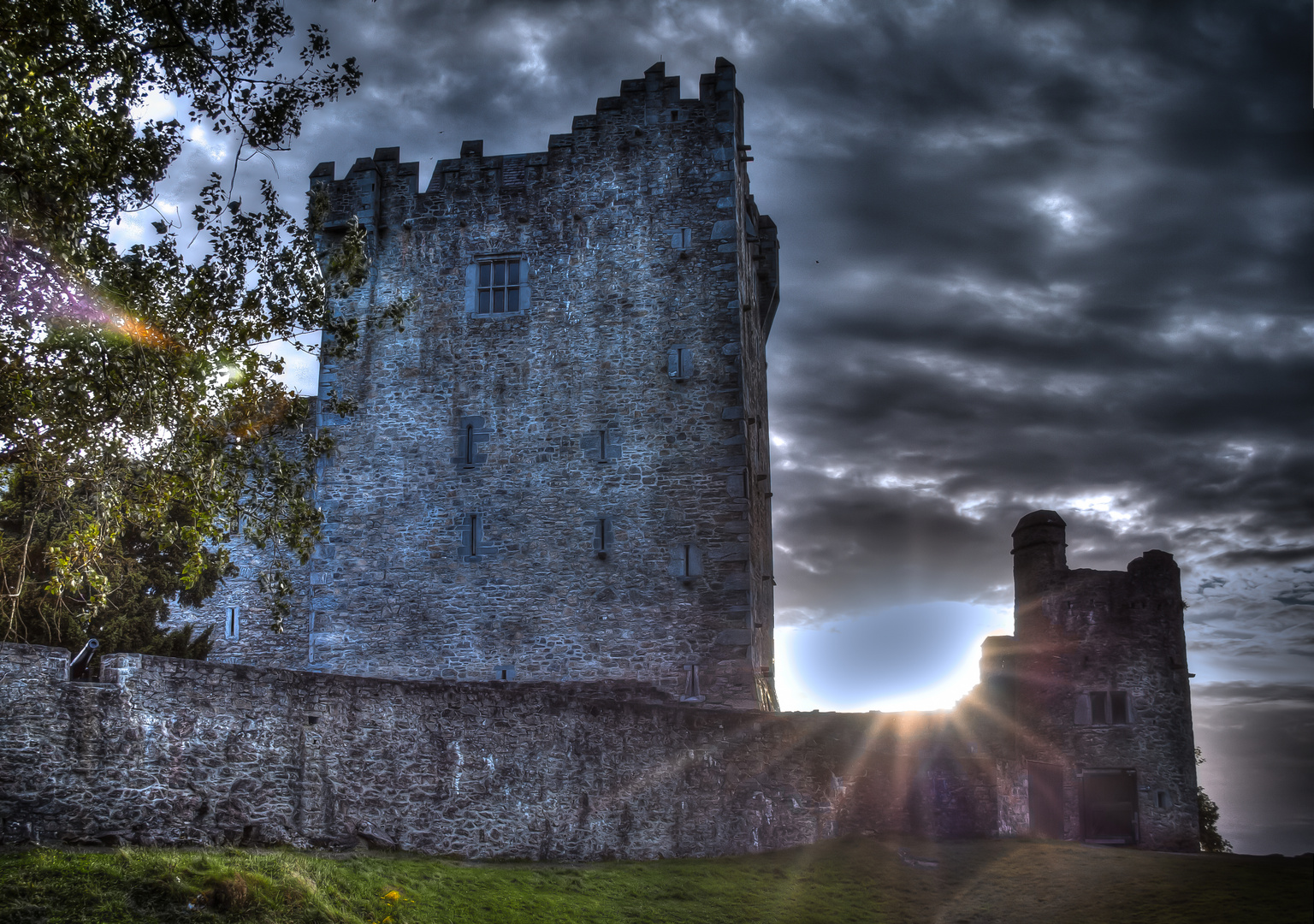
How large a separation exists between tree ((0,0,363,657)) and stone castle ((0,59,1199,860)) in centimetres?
182

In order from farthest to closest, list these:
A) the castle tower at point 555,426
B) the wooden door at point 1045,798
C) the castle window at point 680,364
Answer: the castle window at point 680,364 < the castle tower at point 555,426 < the wooden door at point 1045,798

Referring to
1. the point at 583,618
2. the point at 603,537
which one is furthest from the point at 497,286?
the point at 583,618

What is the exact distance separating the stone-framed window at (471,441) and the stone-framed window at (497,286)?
2375 millimetres

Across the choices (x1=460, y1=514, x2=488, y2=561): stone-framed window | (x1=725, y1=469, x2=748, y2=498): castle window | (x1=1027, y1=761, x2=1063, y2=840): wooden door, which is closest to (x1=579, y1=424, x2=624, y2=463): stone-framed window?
(x1=725, y1=469, x2=748, y2=498): castle window

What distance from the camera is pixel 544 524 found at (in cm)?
2278

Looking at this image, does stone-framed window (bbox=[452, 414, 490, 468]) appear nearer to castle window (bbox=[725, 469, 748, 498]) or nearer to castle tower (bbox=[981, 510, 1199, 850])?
castle window (bbox=[725, 469, 748, 498])

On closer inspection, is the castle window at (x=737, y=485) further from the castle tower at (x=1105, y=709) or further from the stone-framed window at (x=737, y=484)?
the castle tower at (x=1105, y=709)

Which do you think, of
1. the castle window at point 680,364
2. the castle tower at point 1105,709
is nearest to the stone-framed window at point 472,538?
the castle window at point 680,364

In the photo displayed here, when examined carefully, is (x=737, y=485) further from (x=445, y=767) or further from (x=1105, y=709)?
(x=445, y=767)

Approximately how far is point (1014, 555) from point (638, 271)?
9.57 metres

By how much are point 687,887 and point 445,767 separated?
3632 millimetres

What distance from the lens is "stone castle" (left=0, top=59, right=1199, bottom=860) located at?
14.7 m

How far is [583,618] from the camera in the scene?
72.7 ft

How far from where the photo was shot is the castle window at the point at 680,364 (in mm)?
23203
